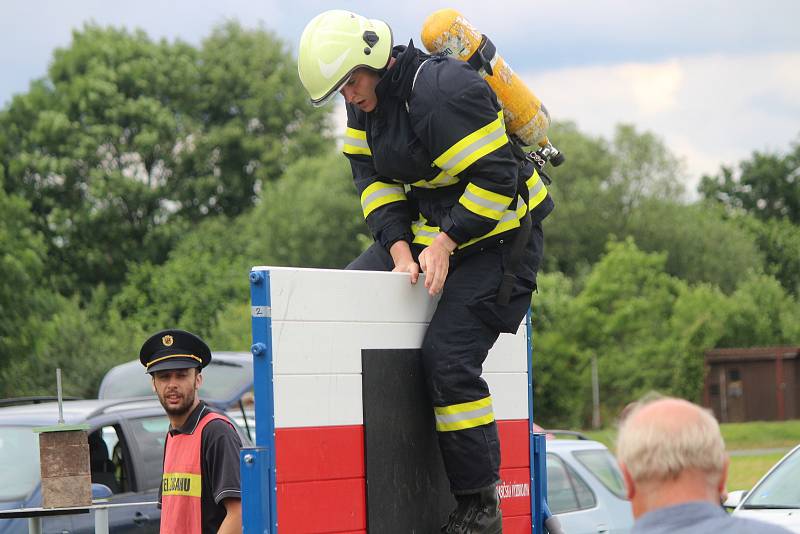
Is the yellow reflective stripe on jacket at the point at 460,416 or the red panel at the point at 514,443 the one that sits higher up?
the yellow reflective stripe on jacket at the point at 460,416

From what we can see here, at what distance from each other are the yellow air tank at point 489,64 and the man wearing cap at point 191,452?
5.63 feet

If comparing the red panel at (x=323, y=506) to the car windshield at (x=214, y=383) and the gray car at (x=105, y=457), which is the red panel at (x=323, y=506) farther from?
the car windshield at (x=214, y=383)

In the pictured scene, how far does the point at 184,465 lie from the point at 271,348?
1.44 meters

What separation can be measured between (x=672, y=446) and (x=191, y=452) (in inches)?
124

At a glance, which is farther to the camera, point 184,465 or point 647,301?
point 647,301

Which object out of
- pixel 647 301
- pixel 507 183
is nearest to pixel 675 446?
pixel 507 183

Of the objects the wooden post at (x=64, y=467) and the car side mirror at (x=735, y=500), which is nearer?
the wooden post at (x=64, y=467)

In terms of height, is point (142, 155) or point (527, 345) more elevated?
point (142, 155)

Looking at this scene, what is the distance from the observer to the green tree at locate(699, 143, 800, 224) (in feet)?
264

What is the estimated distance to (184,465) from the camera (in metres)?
5.65

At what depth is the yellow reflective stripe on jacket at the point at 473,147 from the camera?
4984 millimetres

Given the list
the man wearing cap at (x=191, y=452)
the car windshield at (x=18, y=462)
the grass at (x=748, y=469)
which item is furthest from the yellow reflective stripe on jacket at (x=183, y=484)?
the grass at (x=748, y=469)

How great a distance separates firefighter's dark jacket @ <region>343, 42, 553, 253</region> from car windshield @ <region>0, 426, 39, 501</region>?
448 cm

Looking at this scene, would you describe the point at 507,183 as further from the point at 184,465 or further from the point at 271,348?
the point at 184,465
